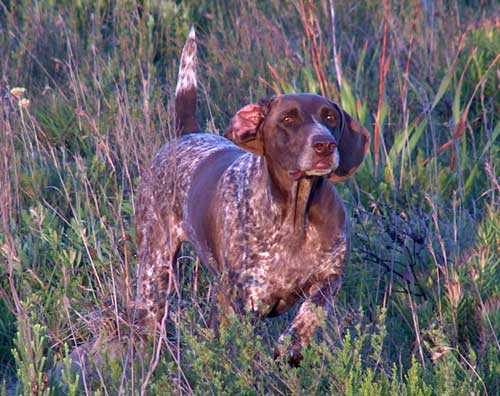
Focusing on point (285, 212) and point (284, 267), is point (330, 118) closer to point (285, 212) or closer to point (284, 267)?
point (285, 212)

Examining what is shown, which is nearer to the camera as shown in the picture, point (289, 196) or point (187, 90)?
point (289, 196)

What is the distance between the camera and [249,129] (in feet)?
16.1

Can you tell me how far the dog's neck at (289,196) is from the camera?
4820 millimetres

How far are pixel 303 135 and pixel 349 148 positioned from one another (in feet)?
0.93

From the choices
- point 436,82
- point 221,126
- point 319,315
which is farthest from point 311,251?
point 436,82

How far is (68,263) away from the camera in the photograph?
5719 millimetres

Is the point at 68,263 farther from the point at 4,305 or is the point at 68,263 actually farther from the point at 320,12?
the point at 320,12

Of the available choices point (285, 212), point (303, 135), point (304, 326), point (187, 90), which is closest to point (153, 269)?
point (187, 90)

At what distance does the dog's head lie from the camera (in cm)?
458

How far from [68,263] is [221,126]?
202 cm

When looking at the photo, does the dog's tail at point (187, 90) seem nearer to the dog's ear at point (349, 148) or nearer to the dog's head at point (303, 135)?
the dog's head at point (303, 135)

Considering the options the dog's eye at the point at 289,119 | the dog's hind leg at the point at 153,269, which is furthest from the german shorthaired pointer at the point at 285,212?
the dog's hind leg at the point at 153,269

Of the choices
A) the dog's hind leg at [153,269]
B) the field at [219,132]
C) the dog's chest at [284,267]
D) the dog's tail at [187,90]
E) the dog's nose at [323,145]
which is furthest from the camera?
the dog's tail at [187,90]

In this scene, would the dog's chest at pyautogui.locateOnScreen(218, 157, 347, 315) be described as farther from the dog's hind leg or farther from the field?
the dog's hind leg
